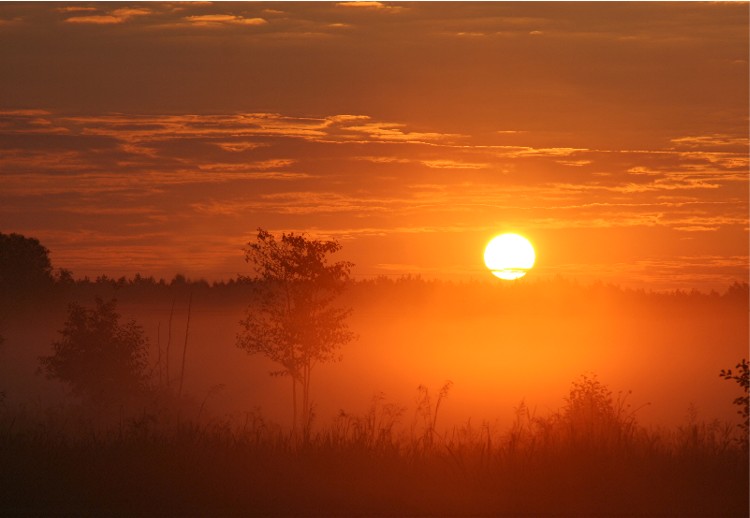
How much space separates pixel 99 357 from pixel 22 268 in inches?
1496

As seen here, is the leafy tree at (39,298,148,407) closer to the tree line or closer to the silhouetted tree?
the tree line

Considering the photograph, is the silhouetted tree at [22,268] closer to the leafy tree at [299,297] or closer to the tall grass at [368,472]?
the leafy tree at [299,297]

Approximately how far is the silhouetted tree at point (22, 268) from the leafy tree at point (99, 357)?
3431 centimetres

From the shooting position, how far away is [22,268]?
3155 inches

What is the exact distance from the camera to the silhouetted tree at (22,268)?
7869cm

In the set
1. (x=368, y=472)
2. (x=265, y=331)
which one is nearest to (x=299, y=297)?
(x=265, y=331)

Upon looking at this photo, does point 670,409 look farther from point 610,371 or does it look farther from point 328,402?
point 610,371

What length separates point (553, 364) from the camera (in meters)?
174

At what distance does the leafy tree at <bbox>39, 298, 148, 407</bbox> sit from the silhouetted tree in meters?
34.3

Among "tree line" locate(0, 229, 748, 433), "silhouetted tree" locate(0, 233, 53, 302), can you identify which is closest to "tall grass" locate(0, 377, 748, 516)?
"tree line" locate(0, 229, 748, 433)

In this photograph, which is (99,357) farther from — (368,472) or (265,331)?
(368,472)

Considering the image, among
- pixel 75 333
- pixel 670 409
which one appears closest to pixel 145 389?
pixel 75 333

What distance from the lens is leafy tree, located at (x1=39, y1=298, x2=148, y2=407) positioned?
150 feet

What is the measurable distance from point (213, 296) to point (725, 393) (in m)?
86.1
